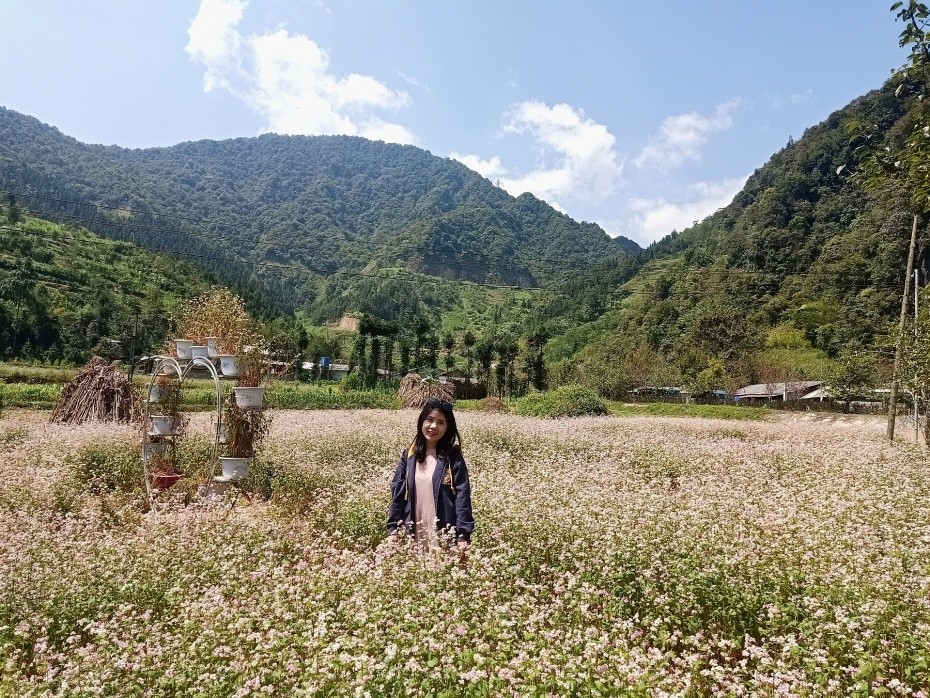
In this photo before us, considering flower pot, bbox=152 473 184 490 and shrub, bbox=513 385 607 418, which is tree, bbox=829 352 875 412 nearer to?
shrub, bbox=513 385 607 418

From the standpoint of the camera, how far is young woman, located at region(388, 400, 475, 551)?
16.7 feet

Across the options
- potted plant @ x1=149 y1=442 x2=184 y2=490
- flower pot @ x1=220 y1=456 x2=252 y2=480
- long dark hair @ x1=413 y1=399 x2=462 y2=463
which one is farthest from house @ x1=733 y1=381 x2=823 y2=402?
long dark hair @ x1=413 y1=399 x2=462 y2=463

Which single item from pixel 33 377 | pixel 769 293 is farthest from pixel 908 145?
pixel 769 293

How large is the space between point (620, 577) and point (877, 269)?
9149 cm

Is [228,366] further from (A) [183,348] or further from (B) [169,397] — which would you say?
(B) [169,397]

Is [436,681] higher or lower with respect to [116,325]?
lower

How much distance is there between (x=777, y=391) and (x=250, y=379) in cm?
6731

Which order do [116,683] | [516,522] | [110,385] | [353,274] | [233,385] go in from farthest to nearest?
[353,274] < [110,385] < [233,385] < [516,522] < [116,683]

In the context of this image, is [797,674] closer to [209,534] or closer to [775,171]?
[209,534]

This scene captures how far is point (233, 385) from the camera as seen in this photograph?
10312 mm

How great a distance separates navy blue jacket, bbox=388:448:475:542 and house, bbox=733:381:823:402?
211ft

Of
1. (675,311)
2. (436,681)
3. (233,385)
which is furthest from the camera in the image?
(675,311)

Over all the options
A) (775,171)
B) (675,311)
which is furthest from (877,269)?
(775,171)

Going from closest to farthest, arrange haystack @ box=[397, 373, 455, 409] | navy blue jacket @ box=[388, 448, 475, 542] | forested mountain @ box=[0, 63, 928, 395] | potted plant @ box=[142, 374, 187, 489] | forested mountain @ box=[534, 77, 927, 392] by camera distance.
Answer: navy blue jacket @ box=[388, 448, 475, 542]
potted plant @ box=[142, 374, 187, 489]
haystack @ box=[397, 373, 455, 409]
forested mountain @ box=[534, 77, 927, 392]
forested mountain @ box=[0, 63, 928, 395]
